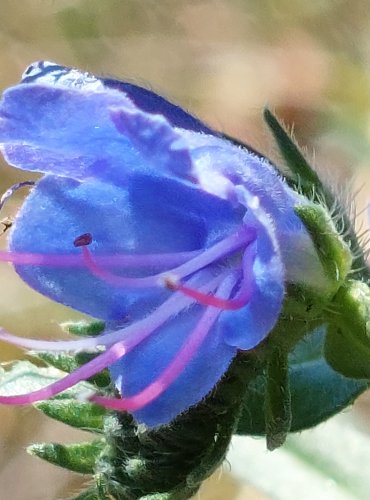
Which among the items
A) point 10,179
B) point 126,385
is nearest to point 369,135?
point 10,179

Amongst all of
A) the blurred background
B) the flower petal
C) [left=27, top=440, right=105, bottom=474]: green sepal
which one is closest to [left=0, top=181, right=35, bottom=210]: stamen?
the flower petal

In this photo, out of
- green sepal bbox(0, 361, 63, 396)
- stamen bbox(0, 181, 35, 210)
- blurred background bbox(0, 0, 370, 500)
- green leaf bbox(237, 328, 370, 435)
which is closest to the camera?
stamen bbox(0, 181, 35, 210)

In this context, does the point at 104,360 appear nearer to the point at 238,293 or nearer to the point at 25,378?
the point at 238,293

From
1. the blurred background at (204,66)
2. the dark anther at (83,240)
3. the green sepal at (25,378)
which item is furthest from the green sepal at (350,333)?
the blurred background at (204,66)

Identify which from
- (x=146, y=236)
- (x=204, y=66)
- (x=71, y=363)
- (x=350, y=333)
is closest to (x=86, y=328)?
(x=71, y=363)

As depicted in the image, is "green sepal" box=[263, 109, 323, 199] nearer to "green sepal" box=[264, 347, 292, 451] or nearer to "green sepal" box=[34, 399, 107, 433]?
"green sepal" box=[264, 347, 292, 451]
